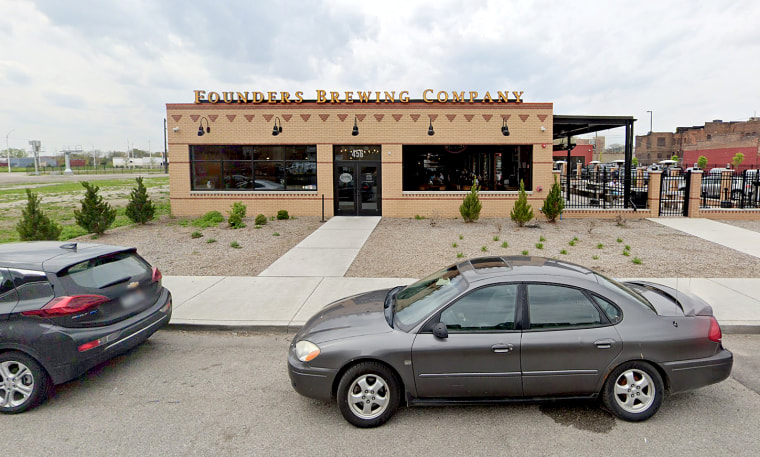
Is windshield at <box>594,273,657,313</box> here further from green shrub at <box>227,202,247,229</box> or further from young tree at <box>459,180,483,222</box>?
green shrub at <box>227,202,247,229</box>

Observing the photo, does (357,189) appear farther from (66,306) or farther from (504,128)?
(66,306)

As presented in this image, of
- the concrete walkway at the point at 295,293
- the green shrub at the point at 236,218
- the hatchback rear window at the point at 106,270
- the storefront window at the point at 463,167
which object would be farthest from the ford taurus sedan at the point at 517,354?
the storefront window at the point at 463,167

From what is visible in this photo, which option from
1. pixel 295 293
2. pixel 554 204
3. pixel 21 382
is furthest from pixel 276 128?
pixel 21 382

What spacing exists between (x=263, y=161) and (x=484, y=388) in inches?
621

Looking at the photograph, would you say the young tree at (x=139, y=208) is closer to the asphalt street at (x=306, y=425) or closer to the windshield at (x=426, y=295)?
the asphalt street at (x=306, y=425)

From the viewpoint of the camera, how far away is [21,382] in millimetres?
4387

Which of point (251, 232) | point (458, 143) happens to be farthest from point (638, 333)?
point (458, 143)

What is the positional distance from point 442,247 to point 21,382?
360 inches

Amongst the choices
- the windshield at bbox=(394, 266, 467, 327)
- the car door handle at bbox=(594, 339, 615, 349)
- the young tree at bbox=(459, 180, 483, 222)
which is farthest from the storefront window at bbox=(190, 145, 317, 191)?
the car door handle at bbox=(594, 339, 615, 349)

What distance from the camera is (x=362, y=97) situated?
17.6 meters

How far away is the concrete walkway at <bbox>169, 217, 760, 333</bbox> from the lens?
21.8ft

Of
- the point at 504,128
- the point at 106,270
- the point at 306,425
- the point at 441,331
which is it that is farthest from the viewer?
the point at 504,128

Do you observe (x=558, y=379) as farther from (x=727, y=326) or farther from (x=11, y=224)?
(x=11, y=224)

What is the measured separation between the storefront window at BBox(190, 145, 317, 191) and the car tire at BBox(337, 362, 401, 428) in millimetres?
14801
